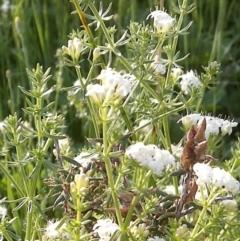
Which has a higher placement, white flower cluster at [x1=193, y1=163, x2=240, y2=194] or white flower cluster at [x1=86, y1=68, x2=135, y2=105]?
white flower cluster at [x1=86, y1=68, x2=135, y2=105]

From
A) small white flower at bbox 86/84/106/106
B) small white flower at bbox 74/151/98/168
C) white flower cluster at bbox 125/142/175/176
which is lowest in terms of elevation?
small white flower at bbox 74/151/98/168

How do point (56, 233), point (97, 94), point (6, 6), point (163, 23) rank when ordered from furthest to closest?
point (6, 6) < point (163, 23) < point (56, 233) < point (97, 94)

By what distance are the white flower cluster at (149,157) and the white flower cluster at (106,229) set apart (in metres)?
0.11

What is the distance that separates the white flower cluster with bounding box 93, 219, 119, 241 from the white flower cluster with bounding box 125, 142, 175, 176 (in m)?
0.11

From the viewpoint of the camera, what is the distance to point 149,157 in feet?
3.01

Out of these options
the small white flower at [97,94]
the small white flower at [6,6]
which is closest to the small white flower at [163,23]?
the small white flower at [97,94]

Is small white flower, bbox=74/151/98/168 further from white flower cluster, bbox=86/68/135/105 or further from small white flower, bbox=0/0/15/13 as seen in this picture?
small white flower, bbox=0/0/15/13

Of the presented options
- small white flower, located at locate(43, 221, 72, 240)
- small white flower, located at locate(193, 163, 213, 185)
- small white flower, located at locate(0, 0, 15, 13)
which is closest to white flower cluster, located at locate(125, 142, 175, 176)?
small white flower, located at locate(193, 163, 213, 185)

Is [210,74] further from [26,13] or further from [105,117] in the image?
[26,13]

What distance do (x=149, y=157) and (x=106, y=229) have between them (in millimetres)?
130

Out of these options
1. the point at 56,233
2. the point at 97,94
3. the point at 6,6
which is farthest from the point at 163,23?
the point at 6,6

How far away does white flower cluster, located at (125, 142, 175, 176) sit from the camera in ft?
2.97

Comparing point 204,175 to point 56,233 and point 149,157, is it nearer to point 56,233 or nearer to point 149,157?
point 149,157

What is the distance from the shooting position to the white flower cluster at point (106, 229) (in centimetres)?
96
